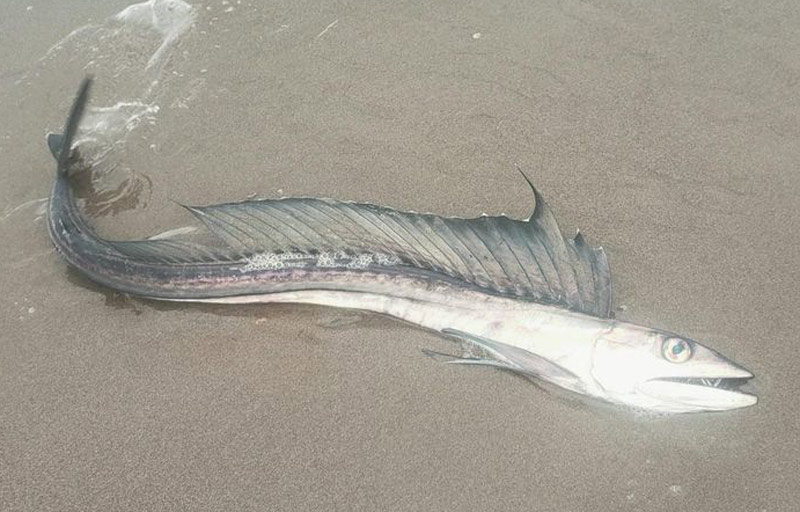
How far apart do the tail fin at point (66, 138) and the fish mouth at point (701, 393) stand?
3.28 meters

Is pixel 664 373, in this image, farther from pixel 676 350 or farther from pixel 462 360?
pixel 462 360

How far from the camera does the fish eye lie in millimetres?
2846

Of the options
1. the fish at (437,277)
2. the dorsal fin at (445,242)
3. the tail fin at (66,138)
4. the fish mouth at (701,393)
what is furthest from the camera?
the tail fin at (66,138)

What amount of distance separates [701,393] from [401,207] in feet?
5.80

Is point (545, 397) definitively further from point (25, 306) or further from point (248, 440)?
point (25, 306)

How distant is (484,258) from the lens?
3244mm

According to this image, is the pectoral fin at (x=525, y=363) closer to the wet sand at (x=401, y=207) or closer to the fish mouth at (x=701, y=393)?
the wet sand at (x=401, y=207)

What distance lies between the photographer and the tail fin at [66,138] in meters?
3.90

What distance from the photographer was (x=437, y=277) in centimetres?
328

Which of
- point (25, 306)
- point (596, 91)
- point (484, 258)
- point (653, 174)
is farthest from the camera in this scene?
point (596, 91)

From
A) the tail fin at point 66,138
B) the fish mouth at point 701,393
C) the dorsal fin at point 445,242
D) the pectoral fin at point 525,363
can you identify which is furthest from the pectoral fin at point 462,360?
the tail fin at point 66,138

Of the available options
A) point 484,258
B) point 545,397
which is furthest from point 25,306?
point 545,397

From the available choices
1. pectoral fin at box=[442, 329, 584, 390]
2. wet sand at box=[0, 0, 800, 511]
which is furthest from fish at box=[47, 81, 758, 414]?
wet sand at box=[0, 0, 800, 511]

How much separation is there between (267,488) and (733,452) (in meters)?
1.89
